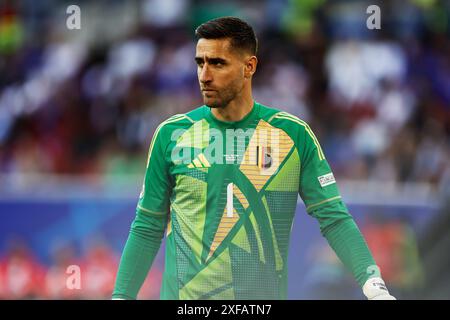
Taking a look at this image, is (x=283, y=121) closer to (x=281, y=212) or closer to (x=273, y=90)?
(x=281, y=212)

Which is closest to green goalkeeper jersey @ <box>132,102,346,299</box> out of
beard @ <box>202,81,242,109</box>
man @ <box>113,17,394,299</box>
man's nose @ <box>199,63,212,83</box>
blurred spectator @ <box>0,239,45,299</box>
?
man @ <box>113,17,394,299</box>

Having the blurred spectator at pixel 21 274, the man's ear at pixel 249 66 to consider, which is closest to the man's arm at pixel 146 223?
the man's ear at pixel 249 66

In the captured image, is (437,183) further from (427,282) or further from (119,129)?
(119,129)

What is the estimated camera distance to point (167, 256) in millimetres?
5980

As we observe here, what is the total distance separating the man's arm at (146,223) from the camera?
231 inches

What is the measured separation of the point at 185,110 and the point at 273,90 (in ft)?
3.58

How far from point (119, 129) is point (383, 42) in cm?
335

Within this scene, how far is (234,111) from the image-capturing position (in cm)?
592

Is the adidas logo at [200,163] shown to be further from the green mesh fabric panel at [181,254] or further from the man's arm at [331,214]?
the man's arm at [331,214]

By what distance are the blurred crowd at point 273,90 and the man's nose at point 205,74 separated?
644 cm

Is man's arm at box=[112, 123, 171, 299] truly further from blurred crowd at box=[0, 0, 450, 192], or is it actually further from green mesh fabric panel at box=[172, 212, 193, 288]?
blurred crowd at box=[0, 0, 450, 192]

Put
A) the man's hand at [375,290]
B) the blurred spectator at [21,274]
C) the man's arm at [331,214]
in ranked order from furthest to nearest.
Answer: the blurred spectator at [21,274] < the man's arm at [331,214] < the man's hand at [375,290]

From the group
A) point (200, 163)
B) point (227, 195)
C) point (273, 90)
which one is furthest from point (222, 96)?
point (273, 90)

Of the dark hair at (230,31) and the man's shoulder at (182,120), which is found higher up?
the dark hair at (230,31)
